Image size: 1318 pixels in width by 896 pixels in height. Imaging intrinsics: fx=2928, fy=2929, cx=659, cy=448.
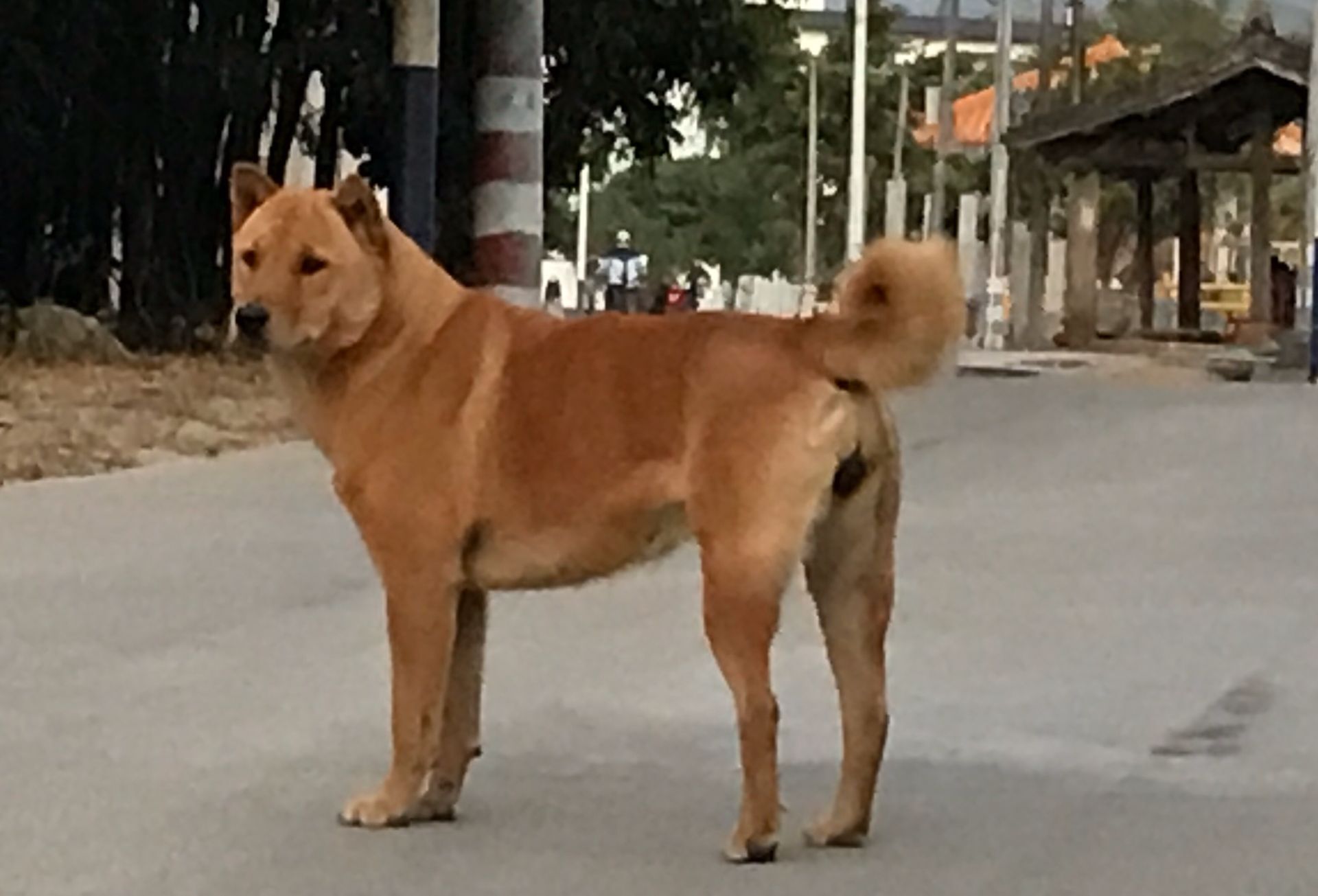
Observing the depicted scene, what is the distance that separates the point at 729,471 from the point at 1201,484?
8364 mm

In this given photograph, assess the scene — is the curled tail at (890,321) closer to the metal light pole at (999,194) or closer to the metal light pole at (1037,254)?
the metal light pole at (1037,254)

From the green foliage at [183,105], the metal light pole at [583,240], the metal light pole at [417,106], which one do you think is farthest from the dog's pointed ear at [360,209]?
the metal light pole at [583,240]

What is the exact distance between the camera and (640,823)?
18.7 feet

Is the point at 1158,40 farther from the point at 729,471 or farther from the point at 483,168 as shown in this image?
the point at 729,471

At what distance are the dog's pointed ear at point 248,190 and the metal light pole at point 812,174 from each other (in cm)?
5572

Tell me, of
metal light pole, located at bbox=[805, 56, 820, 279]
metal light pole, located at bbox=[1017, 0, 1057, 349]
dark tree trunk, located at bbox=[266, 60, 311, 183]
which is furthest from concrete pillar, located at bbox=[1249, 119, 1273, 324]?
metal light pole, located at bbox=[805, 56, 820, 279]

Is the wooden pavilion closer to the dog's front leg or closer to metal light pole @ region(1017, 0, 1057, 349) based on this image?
metal light pole @ region(1017, 0, 1057, 349)

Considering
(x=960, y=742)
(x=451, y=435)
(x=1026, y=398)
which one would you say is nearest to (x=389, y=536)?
(x=451, y=435)

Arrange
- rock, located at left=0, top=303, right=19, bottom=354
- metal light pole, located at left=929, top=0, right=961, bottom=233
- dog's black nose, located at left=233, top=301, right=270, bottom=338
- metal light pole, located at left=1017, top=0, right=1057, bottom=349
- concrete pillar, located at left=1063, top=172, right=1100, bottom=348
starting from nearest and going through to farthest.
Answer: dog's black nose, located at left=233, top=301, right=270, bottom=338, rock, located at left=0, top=303, right=19, bottom=354, concrete pillar, located at left=1063, top=172, right=1100, bottom=348, metal light pole, located at left=1017, top=0, right=1057, bottom=349, metal light pole, located at left=929, top=0, right=961, bottom=233

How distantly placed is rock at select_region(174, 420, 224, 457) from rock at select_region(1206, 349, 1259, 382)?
13024 millimetres

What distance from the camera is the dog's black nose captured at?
5570 millimetres

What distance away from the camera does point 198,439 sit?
14234mm

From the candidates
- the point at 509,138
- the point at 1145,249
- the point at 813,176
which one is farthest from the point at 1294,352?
the point at 813,176

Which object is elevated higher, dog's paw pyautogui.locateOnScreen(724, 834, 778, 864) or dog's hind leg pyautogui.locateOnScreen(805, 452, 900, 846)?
dog's hind leg pyautogui.locateOnScreen(805, 452, 900, 846)
